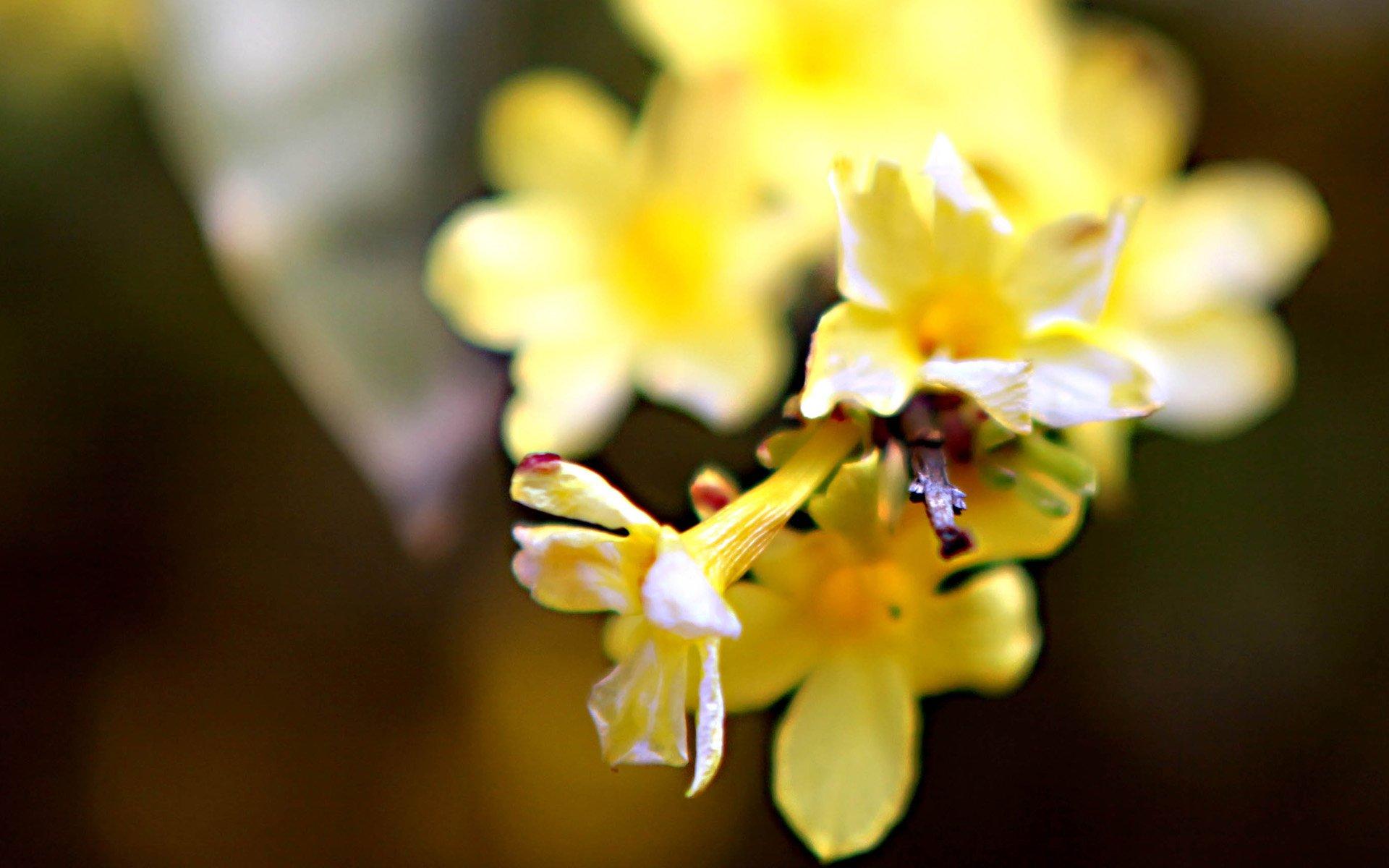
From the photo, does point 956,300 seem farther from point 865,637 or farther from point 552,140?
point 552,140

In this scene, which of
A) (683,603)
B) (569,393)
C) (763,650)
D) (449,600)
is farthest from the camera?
(449,600)

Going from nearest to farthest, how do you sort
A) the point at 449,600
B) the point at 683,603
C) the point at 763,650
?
the point at 683,603 < the point at 763,650 < the point at 449,600

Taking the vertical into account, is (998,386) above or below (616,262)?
above

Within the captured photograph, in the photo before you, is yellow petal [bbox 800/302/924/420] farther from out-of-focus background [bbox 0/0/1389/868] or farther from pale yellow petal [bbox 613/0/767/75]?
out-of-focus background [bbox 0/0/1389/868]

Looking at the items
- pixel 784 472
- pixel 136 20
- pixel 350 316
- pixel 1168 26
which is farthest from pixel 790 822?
pixel 1168 26

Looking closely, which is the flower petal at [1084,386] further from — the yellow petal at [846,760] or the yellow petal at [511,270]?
the yellow petal at [511,270]

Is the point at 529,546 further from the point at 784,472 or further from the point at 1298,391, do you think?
the point at 1298,391

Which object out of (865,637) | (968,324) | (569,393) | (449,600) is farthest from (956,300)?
(449,600)

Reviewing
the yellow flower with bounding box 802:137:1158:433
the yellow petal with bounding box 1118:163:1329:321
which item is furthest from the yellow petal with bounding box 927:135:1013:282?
the yellow petal with bounding box 1118:163:1329:321
